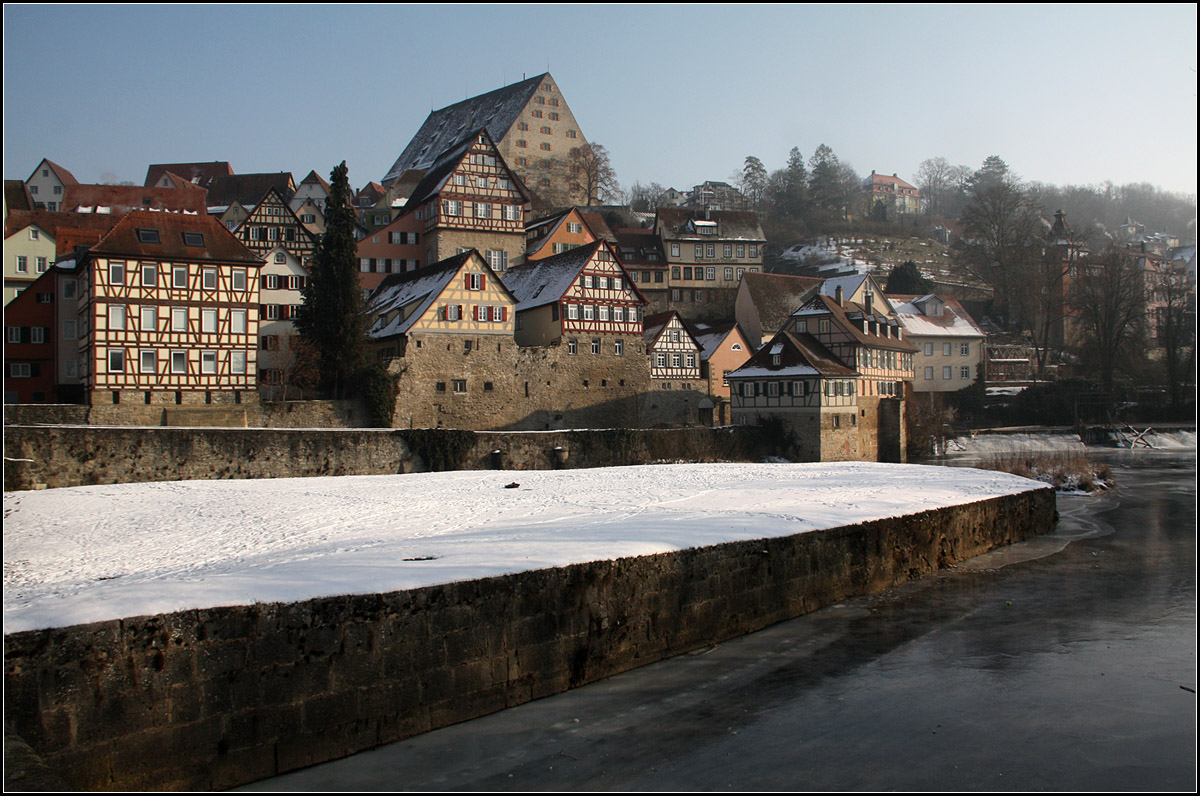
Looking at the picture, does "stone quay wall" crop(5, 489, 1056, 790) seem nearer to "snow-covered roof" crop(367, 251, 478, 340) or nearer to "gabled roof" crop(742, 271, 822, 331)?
"snow-covered roof" crop(367, 251, 478, 340)

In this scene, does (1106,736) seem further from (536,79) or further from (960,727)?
(536,79)

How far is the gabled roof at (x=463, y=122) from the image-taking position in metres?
83.4

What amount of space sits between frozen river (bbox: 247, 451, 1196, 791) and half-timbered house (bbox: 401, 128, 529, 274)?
1641 inches

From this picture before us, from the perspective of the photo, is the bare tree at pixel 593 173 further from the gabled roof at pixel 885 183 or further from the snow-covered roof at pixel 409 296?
the gabled roof at pixel 885 183

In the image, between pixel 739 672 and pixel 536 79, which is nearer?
pixel 739 672

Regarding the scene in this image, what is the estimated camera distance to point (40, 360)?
3716 centimetres

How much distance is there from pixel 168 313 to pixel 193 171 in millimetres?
58705

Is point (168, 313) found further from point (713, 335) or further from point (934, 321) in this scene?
point (934, 321)

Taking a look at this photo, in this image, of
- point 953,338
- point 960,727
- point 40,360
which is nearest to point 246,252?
point 40,360

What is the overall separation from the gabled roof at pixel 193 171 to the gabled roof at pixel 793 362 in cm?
6079

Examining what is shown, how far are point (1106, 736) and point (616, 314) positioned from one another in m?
36.8

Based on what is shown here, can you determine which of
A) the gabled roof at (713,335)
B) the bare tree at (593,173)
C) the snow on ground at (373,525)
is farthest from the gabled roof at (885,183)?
the snow on ground at (373,525)

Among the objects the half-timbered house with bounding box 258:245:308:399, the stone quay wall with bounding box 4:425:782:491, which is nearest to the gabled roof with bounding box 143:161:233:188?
the half-timbered house with bounding box 258:245:308:399

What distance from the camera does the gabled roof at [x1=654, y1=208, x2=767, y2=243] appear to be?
212ft
